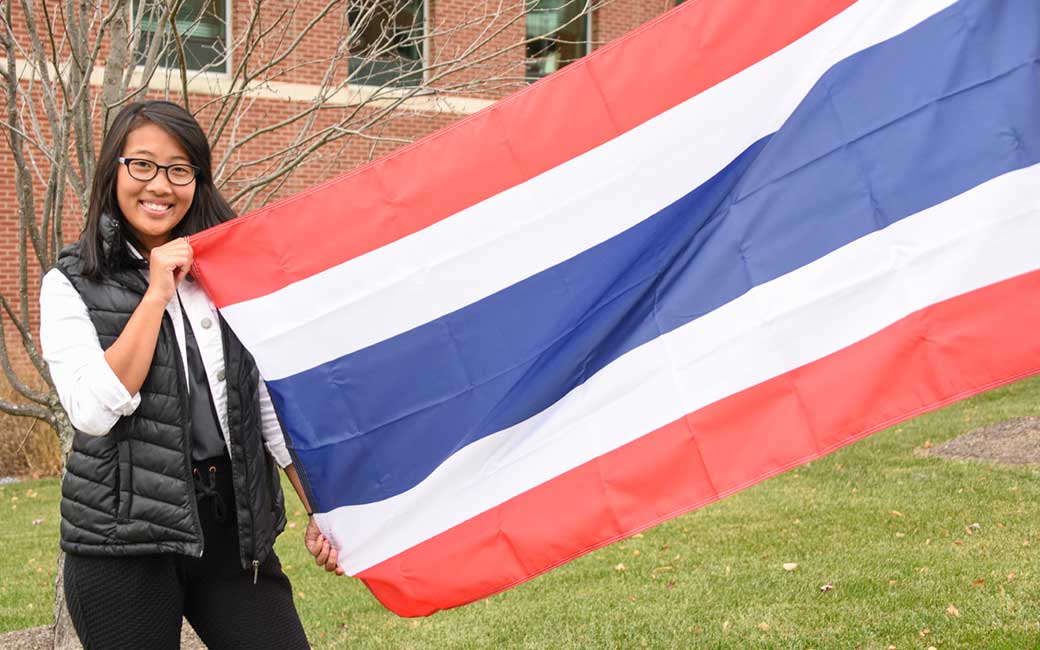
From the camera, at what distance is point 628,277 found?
11.1 feet

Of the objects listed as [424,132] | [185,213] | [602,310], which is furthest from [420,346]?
[424,132]

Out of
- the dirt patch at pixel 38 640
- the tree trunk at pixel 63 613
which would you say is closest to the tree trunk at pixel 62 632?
the tree trunk at pixel 63 613

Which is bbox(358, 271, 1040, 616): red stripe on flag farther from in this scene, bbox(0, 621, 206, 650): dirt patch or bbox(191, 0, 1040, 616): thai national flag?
bbox(0, 621, 206, 650): dirt patch

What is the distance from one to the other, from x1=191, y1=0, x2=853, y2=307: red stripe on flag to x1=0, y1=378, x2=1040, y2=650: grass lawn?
2928 mm

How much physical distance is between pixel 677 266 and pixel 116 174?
1514 mm

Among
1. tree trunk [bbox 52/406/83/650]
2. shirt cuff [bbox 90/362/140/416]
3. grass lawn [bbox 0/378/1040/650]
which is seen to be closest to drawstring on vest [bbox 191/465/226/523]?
shirt cuff [bbox 90/362/140/416]

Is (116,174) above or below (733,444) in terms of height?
above

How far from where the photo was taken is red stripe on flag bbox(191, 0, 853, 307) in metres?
3.34

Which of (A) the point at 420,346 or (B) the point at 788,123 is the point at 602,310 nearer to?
(A) the point at 420,346

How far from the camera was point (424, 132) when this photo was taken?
17.5 meters

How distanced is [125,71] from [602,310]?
9.00ft

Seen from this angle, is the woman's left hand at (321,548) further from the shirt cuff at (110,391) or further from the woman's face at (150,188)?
the woman's face at (150,188)

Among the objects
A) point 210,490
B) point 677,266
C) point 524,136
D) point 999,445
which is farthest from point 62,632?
point 999,445

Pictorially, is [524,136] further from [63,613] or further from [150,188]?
[63,613]
